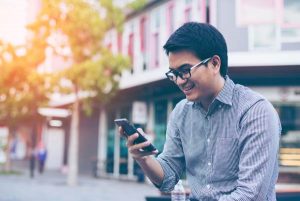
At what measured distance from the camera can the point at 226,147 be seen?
2068 mm

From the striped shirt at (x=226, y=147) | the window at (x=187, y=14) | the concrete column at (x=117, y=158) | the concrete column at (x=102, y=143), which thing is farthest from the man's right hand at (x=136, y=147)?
the concrete column at (x=102, y=143)

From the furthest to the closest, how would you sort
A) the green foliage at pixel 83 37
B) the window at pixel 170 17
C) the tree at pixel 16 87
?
the tree at pixel 16 87 < the window at pixel 170 17 < the green foliage at pixel 83 37

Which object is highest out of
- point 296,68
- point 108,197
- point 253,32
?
point 253,32

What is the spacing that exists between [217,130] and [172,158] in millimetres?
347

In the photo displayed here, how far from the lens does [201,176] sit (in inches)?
85.0

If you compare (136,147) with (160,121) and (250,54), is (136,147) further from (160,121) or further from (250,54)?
(160,121)

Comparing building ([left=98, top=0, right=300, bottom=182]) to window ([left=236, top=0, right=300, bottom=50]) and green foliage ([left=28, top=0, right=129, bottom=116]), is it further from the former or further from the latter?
green foliage ([left=28, top=0, right=129, bottom=116])

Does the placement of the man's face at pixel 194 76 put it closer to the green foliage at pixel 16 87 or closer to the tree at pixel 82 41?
the tree at pixel 82 41

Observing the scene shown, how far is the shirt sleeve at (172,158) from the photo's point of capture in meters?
2.31

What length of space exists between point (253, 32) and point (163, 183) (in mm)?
11554

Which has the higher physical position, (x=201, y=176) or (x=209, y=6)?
(x=209, y=6)

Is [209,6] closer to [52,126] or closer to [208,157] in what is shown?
[208,157]

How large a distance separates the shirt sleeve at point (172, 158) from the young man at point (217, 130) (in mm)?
24

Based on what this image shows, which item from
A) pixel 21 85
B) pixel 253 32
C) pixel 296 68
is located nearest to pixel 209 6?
pixel 253 32
